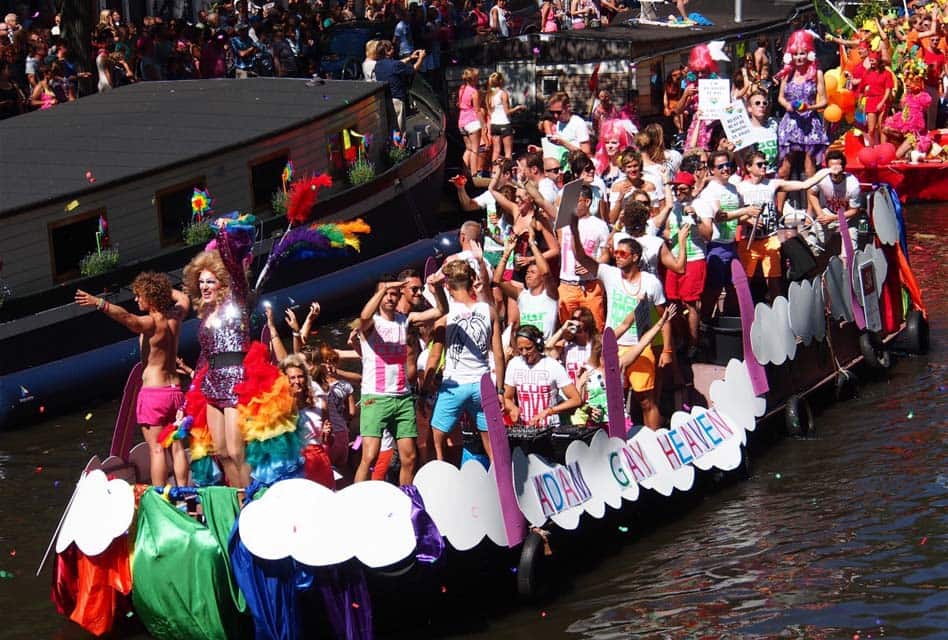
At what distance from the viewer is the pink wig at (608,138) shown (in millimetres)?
17844

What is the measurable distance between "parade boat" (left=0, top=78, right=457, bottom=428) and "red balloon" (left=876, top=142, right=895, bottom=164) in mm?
5852

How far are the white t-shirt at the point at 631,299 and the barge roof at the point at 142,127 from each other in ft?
18.6

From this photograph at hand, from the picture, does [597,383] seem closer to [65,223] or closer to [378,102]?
[65,223]

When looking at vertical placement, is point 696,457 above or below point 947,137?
below

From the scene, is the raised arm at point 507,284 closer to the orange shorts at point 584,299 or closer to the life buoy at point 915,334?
the orange shorts at point 584,299

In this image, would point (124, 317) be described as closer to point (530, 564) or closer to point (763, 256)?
point (530, 564)

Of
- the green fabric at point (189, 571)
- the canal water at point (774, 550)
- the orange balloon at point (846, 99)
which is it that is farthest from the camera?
the orange balloon at point (846, 99)

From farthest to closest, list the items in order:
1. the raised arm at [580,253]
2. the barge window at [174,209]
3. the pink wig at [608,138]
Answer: the pink wig at [608,138]
the barge window at [174,209]
the raised arm at [580,253]

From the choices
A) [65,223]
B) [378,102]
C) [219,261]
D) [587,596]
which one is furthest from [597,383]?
[378,102]

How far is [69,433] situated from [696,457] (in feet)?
18.6

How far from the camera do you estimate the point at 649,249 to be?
11.8 meters

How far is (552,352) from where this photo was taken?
10.6 m

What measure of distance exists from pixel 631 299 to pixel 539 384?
1.32 m

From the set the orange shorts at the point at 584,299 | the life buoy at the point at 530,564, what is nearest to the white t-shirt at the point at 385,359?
the life buoy at the point at 530,564
